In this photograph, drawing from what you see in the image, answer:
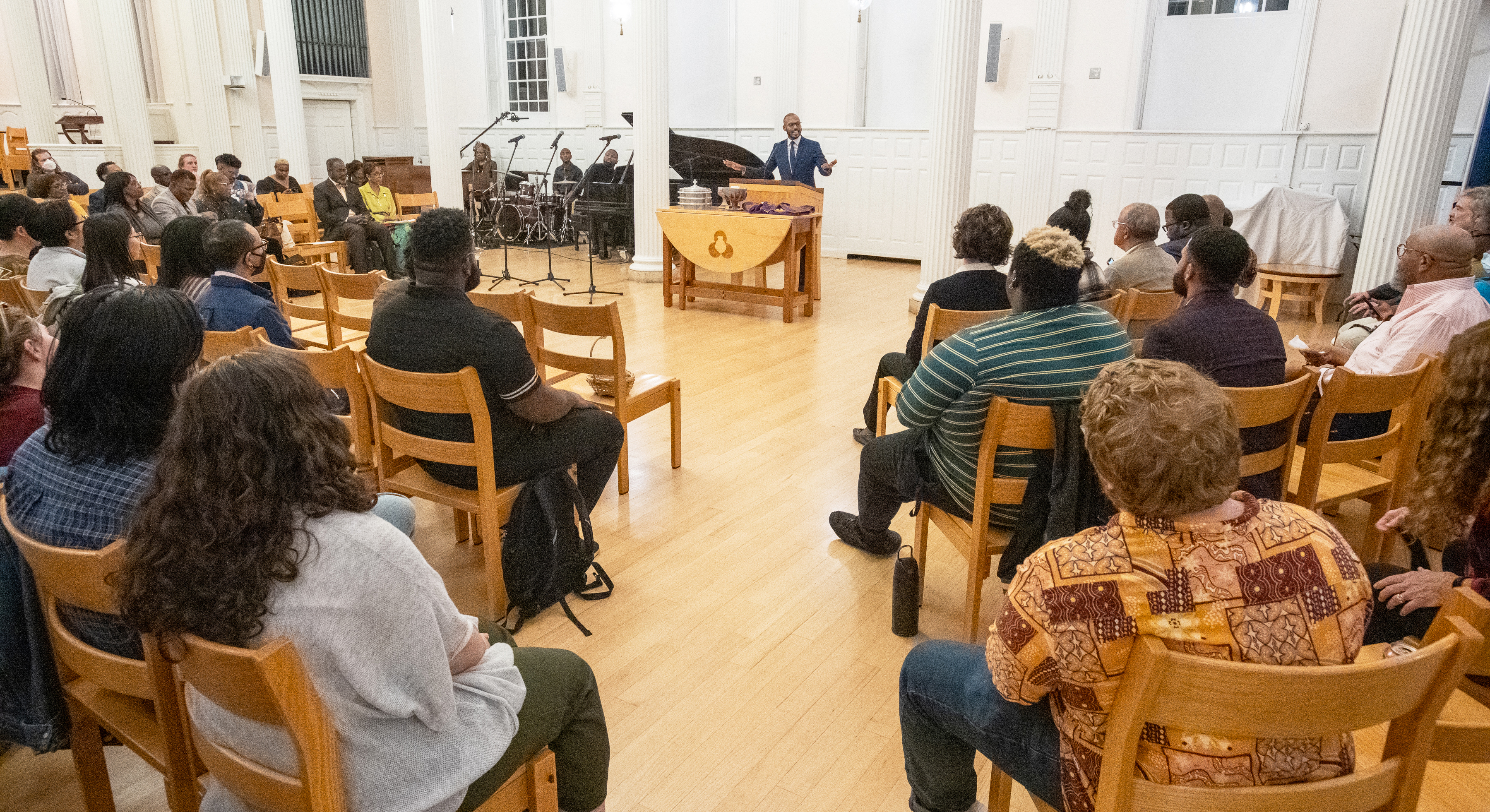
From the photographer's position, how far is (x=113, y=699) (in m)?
1.59

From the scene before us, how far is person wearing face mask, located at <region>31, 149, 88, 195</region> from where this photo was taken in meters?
7.98

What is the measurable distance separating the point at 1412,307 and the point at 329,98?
43.8 ft

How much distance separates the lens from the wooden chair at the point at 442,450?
92.3 inches

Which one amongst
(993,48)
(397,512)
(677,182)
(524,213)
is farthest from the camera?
(524,213)

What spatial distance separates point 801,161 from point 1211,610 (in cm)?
775

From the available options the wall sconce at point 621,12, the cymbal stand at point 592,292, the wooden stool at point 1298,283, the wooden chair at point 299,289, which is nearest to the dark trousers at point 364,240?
the cymbal stand at point 592,292

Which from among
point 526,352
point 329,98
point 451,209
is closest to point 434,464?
point 526,352

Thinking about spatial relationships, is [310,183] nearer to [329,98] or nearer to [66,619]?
[329,98]

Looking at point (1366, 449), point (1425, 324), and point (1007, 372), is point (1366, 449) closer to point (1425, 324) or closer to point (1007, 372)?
point (1425, 324)

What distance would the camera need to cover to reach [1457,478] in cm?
155

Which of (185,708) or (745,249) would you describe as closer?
(185,708)

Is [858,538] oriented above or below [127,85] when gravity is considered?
below

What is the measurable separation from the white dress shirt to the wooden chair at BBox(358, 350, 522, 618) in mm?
2601

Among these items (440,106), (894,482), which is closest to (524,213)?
(440,106)
